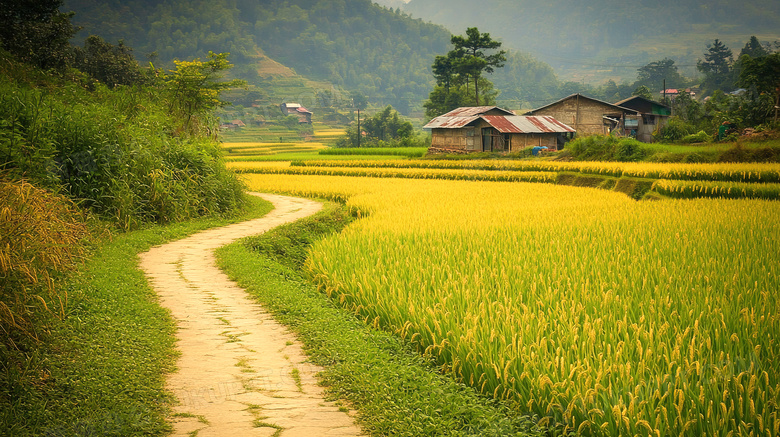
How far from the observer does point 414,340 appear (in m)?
4.03

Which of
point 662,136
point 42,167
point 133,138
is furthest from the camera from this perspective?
point 662,136

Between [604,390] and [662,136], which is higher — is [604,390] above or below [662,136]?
below

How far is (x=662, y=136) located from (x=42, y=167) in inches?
1424

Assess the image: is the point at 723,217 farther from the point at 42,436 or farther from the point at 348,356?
the point at 42,436

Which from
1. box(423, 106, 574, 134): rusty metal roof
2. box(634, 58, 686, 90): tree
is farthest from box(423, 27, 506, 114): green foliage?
box(634, 58, 686, 90): tree

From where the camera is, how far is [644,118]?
125 feet

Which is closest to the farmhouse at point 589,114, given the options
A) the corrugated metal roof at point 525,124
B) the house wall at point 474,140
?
the corrugated metal roof at point 525,124

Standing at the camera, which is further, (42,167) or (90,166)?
(90,166)

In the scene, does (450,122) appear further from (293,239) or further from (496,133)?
(293,239)

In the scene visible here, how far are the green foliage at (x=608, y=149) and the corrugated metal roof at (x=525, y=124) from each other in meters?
5.21

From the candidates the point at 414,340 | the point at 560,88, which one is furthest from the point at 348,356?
the point at 560,88

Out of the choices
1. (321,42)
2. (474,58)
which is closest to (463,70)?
(474,58)

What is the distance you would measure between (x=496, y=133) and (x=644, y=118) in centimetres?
1162

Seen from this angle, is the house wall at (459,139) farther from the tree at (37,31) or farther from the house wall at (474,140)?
the tree at (37,31)
